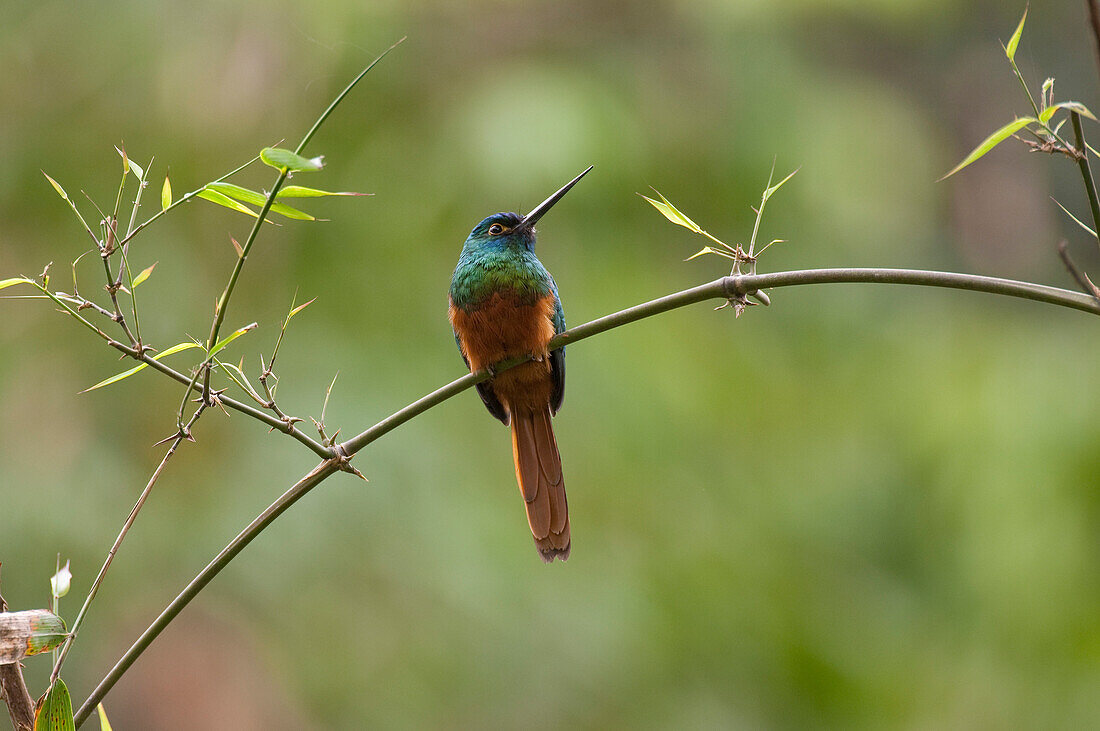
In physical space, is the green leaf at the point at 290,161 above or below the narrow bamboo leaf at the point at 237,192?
below

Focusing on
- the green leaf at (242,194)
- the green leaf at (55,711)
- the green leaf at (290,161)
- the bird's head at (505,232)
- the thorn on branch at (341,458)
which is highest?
the bird's head at (505,232)

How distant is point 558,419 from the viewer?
446 centimetres

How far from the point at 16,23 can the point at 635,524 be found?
3.47 metres

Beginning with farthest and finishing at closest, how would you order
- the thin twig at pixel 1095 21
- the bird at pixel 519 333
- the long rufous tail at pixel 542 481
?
the bird at pixel 519 333 → the long rufous tail at pixel 542 481 → the thin twig at pixel 1095 21

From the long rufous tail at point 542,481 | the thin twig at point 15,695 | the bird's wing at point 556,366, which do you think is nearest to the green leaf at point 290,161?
the thin twig at point 15,695

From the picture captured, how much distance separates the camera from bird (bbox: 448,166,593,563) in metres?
2.27

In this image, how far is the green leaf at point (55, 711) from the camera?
3.60ft

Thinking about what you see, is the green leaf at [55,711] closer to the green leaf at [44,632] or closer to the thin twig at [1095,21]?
the green leaf at [44,632]

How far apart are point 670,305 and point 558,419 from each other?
3.31 m

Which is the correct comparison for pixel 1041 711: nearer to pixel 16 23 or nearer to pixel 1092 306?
pixel 1092 306

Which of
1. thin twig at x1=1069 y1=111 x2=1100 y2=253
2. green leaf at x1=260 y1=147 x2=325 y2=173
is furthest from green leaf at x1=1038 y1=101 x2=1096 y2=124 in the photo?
green leaf at x1=260 y1=147 x2=325 y2=173

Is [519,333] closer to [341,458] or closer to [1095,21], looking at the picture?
[341,458]

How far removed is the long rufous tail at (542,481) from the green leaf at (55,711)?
982 millimetres

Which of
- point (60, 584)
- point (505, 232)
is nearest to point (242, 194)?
point (60, 584)
